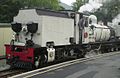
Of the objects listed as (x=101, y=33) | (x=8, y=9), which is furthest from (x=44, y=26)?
(x=8, y=9)

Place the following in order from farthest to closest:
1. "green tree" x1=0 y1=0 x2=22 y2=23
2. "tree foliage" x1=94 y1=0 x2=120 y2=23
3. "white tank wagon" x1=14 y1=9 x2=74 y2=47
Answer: "green tree" x1=0 y1=0 x2=22 y2=23, "tree foliage" x1=94 y1=0 x2=120 y2=23, "white tank wagon" x1=14 y1=9 x2=74 y2=47

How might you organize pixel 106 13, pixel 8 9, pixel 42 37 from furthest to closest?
pixel 8 9 < pixel 106 13 < pixel 42 37

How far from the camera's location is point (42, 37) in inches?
609

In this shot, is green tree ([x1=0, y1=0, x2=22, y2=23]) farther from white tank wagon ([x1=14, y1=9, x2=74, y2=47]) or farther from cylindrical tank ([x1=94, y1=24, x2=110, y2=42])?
white tank wagon ([x1=14, y1=9, x2=74, y2=47])

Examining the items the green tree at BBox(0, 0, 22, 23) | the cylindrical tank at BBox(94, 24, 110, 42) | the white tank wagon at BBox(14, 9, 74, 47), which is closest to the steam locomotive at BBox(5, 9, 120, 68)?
the white tank wagon at BBox(14, 9, 74, 47)

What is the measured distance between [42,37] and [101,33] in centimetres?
982

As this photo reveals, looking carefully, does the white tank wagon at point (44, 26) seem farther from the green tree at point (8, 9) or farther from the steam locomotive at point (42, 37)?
the green tree at point (8, 9)

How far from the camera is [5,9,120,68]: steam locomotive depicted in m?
15.3

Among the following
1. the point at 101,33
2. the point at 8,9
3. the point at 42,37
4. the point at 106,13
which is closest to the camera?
the point at 42,37

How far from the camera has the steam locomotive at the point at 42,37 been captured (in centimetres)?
1526

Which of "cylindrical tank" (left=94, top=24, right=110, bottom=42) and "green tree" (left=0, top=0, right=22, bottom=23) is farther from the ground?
"green tree" (left=0, top=0, right=22, bottom=23)

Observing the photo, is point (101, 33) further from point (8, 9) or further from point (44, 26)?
point (8, 9)

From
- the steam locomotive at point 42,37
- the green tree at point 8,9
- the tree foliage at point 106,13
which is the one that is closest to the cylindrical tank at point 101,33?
the steam locomotive at point 42,37

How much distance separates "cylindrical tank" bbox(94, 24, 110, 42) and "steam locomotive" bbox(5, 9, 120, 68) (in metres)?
3.59
